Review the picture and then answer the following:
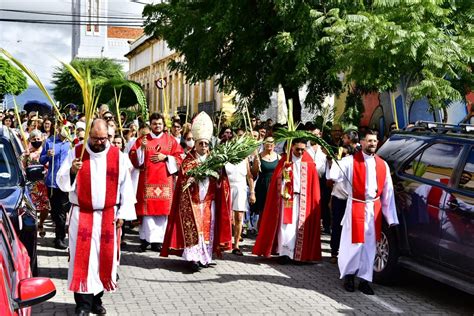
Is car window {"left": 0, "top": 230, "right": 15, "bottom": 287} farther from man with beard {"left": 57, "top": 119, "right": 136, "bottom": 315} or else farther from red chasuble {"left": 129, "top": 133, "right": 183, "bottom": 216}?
red chasuble {"left": 129, "top": 133, "right": 183, "bottom": 216}

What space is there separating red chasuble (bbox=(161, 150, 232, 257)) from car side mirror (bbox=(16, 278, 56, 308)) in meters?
5.80

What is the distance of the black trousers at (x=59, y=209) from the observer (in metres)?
11.0

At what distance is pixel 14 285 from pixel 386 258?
576 cm

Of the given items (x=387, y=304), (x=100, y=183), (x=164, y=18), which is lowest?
(x=387, y=304)

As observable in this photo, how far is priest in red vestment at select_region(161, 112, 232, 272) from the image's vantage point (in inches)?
383

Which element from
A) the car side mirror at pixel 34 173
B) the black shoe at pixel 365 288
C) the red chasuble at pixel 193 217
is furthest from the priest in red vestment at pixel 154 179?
the black shoe at pixel 365 288

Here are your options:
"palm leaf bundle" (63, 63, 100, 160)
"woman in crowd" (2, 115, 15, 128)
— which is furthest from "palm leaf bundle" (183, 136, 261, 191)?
"woman in crowd" (2, 115, 15, 128)

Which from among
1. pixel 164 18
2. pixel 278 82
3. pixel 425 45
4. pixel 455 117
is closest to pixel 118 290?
pixel 425 45

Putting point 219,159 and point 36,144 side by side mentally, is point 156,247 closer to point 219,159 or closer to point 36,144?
point 219,159

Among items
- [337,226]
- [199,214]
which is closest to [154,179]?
[199,214]

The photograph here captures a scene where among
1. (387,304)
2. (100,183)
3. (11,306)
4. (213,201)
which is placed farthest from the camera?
(213,201)

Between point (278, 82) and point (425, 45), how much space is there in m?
6.13

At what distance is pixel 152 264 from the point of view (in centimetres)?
1014

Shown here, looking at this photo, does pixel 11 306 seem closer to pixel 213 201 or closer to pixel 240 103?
pixel 213 201
